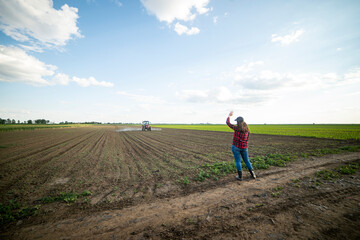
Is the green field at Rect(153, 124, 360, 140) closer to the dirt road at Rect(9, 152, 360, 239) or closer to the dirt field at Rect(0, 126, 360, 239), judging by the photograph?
the dirt field at Rect(0, 126, 360, 239)

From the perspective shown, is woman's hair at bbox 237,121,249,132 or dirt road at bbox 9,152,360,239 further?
woman's hair at bbox 237,121,249,132

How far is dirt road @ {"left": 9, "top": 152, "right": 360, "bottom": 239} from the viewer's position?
9.48 ft

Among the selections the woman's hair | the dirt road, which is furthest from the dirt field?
the woman's hair

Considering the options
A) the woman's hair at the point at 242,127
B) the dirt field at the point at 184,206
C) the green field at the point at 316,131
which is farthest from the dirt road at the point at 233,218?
the green field at the point at 316,131

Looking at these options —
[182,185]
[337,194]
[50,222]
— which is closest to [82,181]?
[50,222]

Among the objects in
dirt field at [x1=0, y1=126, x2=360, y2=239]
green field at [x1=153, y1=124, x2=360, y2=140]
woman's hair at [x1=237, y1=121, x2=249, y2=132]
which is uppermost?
woman's hair at [x1=237, y1=121, x2=249, y2=132]

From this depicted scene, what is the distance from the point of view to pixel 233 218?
11.0ft

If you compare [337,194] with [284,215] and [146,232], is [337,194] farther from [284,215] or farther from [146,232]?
[146,232]

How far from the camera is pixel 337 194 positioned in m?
4.31

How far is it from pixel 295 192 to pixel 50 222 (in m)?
7.17

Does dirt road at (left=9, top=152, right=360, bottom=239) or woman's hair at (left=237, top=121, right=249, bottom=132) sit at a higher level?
woman's hair at (left=237, top=121, right=249, bottom=132)

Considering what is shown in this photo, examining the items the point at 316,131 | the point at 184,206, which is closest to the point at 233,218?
the point at 184,206

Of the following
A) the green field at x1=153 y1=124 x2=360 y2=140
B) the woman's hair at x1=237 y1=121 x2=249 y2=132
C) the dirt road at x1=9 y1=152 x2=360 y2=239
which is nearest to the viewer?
the dirt road at x1=9 y1=152 x2=360 y2=239

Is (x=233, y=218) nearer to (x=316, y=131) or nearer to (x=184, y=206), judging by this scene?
(x=184, y=206)
